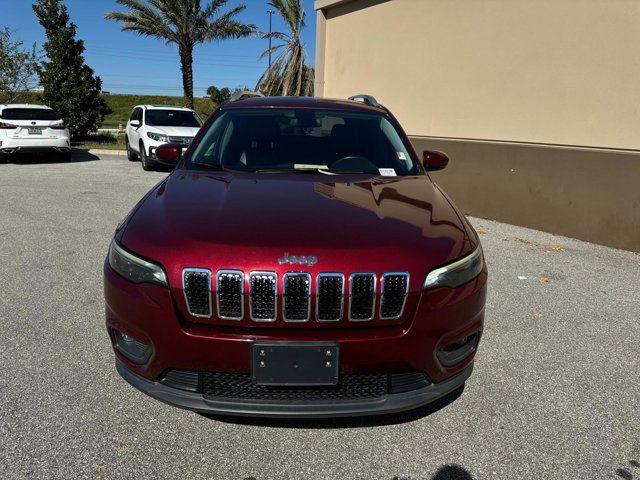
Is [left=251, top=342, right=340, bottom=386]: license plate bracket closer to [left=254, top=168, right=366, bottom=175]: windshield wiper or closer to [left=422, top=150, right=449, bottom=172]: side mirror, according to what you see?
[left=254, top=168, right=366, bottom=175]: windshield wiper

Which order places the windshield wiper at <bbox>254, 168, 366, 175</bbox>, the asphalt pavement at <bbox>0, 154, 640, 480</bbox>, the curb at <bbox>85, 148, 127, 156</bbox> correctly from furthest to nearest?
1. the curb at <bbox>85, 148, 127, 156</bbox>
2. the windshield wiper at <bbox>254, 168, 366, 175</bbox>
3. the asphalt pavement at <bbox>0, 154, 640, 480</bbox>

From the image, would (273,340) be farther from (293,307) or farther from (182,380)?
(182,380)

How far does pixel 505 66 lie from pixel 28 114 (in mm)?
11981

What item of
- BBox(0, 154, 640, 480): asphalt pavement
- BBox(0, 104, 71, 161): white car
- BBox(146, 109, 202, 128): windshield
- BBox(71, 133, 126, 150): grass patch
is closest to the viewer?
BBox(0, 154, 640, 480): asphalt pavement

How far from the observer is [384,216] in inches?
97.6

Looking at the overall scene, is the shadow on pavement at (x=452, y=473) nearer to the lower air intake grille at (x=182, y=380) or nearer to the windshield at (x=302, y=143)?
the lower air intake grille at (x=182, y=380)

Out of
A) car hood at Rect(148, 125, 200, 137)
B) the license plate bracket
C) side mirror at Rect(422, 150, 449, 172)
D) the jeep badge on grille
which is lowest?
the license plate bracket

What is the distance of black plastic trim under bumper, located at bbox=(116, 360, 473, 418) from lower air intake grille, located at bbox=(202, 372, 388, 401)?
3 centimetres

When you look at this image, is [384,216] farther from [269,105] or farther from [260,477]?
[269,105]

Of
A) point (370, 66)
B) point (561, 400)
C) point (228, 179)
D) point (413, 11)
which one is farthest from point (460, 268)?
point (370, 66)

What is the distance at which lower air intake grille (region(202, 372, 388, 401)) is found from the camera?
7.00ft

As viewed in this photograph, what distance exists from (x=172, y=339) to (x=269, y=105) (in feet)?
7.59

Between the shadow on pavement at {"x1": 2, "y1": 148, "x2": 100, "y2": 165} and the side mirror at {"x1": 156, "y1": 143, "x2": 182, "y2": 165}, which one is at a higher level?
the side mirror at {"x1": 156, "y1": 143, "x2": 182, "y2": 165}

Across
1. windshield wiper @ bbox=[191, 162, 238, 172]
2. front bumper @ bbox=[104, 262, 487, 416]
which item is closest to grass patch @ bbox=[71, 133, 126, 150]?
windshield wiper @ bbox=[191, 162, 238, 172]
